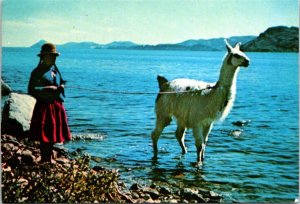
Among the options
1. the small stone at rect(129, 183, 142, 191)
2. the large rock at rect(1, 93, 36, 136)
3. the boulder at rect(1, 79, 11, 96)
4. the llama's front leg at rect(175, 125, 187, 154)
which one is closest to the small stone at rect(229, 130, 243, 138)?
the llama's front leg at rect(175, 125, 187, 154)

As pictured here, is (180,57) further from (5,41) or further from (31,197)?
(31,197)

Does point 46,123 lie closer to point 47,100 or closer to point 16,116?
point 47,100

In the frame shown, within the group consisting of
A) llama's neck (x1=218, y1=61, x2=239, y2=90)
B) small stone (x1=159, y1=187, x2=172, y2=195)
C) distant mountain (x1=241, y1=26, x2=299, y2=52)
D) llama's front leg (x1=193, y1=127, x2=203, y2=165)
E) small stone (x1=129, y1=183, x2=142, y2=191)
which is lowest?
small stone (x1=159, y1=187, x2=172, y2=195)

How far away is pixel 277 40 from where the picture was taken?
696 cm

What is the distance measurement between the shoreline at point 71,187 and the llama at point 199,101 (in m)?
1.11

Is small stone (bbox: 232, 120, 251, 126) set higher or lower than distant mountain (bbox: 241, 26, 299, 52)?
lower

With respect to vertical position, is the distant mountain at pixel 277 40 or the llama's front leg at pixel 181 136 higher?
the distant mountain at pixel 277 40

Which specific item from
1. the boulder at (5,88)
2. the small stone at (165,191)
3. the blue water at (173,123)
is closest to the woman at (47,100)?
the blue water at (173,123)

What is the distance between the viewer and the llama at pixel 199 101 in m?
6.54

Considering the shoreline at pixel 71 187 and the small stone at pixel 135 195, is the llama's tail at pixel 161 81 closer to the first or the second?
the shoreline at pixel 71 187

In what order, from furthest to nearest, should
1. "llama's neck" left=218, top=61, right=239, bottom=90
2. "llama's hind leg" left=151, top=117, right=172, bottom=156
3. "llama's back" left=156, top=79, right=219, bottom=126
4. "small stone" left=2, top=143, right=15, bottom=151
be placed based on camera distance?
"llama's hind leg" left=151, top=117, right=172, bottom=156
"llama's back" left=156, top=79, right=219, bottom=126
"llama's neck" left=218, top=61, right=239, bottom=90
"small stone" left=2, top=143, right=15, bottom=151

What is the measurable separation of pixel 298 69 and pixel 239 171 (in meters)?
1.60

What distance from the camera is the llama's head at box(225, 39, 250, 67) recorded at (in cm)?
634

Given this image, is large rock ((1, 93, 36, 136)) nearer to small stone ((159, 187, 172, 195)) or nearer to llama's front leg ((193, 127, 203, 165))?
small stone ((159, 187, 172, 195))
